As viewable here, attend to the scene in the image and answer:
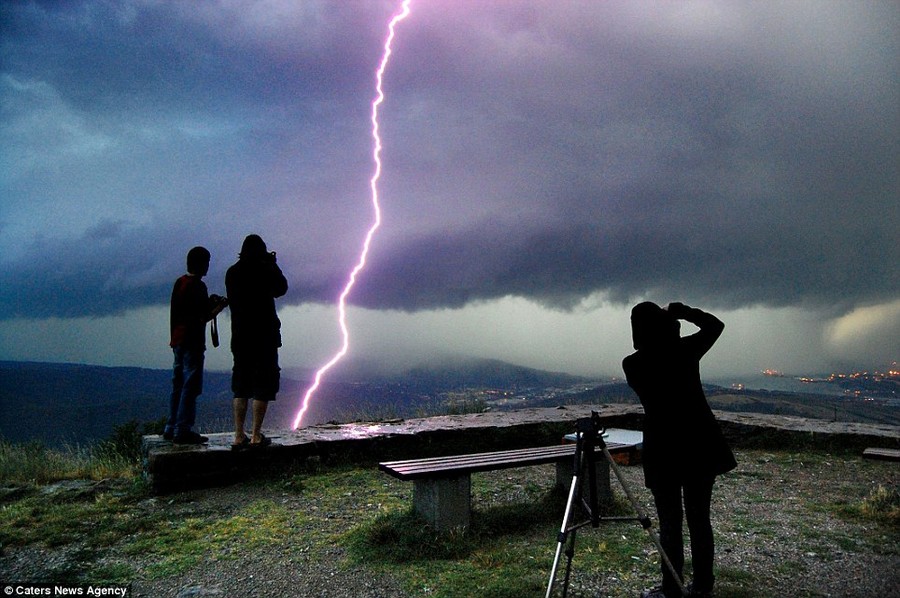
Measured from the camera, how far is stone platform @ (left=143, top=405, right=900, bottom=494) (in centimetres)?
582

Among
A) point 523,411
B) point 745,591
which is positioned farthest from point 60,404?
point 745,591

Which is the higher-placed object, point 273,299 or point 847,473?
point 273,299

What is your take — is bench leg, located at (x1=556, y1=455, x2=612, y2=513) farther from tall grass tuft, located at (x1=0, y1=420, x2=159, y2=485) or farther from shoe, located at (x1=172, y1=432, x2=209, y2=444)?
tall grass tuft, located at (x1=0, y1=420, x2=159, y2=485)

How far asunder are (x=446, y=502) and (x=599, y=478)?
168 centimetres

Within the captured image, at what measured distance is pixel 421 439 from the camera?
292 inches

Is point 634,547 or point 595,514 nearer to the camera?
point 595,514

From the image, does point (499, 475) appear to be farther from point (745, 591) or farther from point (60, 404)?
point (60, 404)

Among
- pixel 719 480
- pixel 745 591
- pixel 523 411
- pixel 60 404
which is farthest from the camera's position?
pixel 60 404

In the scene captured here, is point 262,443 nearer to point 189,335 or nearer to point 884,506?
point 189,335

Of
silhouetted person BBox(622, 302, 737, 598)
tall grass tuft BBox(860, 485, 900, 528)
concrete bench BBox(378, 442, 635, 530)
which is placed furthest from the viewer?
tall grass tuft BBox(860, 485, 900, 528)

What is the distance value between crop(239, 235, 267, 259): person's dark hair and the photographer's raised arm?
13.7ft

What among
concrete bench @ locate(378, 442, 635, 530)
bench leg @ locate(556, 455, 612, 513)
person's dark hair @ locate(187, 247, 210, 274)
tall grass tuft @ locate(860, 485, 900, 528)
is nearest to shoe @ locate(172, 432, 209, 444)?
person's dark hair @ locate(187, 247, 210, 274)

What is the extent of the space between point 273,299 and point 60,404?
95.7 meters

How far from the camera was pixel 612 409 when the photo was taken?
977 cm
